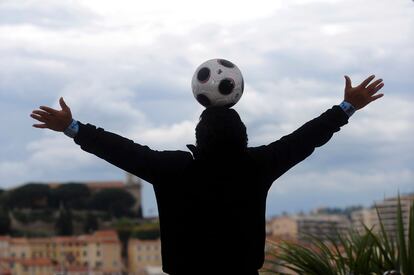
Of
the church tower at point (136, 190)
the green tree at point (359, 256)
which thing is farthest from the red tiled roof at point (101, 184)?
the green tree at point (359, 256)

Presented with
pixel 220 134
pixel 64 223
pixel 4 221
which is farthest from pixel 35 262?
pixel 220 134

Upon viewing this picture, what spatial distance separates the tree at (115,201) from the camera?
165500 millimetres

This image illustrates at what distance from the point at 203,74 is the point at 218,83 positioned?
0.27 feet

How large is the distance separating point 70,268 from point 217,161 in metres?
147

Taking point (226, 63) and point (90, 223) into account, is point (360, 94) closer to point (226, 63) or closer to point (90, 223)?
point (226, 63)

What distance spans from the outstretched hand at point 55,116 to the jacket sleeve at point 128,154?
0.18 ft

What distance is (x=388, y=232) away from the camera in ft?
23.9

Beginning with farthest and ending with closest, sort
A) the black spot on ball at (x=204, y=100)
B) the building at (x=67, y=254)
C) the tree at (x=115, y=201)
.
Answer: the tree at (x=115, y=201) < the building at (x=67, y=254) < the black spot on ball at (x=204, y=100)

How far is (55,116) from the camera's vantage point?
4039 millimetres

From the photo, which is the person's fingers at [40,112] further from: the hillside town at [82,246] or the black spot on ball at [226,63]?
the hillside town at [82,246]

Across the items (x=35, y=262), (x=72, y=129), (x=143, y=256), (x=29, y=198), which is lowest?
(x=72, y=129)

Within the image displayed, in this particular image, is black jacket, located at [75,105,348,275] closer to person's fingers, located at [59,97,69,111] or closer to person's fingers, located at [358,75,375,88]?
person's fingers, located at [59,97,69,111]

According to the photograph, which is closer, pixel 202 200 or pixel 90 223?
pixel 202 200

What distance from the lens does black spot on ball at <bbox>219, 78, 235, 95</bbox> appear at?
4.11 meters
